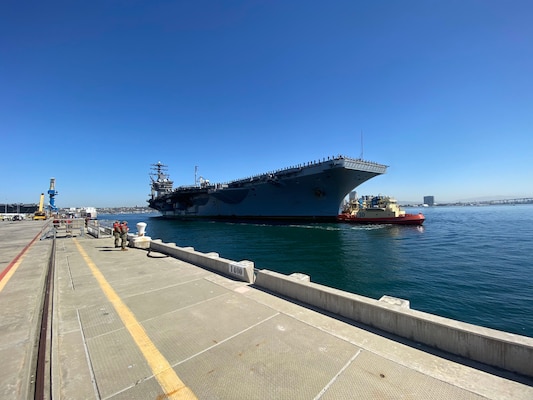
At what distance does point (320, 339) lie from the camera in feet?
10.3

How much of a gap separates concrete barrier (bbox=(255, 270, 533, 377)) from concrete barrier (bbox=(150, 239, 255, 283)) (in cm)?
144

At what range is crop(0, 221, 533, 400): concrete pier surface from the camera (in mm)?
2305

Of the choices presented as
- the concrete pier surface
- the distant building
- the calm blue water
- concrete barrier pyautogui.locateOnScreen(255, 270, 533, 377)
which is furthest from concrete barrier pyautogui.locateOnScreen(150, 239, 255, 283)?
the distant building

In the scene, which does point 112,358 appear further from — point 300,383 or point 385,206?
point 385,206

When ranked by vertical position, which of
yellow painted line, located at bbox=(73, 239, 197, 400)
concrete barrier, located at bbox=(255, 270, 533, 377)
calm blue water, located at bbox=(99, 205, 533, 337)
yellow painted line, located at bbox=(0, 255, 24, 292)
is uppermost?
concrete barrier, located at bbox=(255, 270, 533, 377)

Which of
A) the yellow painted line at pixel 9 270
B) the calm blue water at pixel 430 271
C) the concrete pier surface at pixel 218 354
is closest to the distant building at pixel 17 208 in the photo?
the yellow painted line at pixel 9 270

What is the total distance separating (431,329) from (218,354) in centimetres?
257

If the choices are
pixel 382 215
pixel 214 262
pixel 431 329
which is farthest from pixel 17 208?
pixel 431 329

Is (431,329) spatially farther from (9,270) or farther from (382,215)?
(382,215)

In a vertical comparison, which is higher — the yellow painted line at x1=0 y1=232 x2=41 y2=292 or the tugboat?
the tugboat

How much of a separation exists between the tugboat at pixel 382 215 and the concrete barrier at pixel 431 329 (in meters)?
34.0

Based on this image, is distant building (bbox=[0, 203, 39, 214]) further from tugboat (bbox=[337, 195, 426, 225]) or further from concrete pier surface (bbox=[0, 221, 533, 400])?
concrete pier surface (bbox=[0, 221, 533, 400])

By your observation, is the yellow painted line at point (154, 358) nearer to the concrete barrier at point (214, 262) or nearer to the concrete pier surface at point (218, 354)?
the concrete pier surface at point (218, 354)

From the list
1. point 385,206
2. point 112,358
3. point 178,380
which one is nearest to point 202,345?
point 178,380
